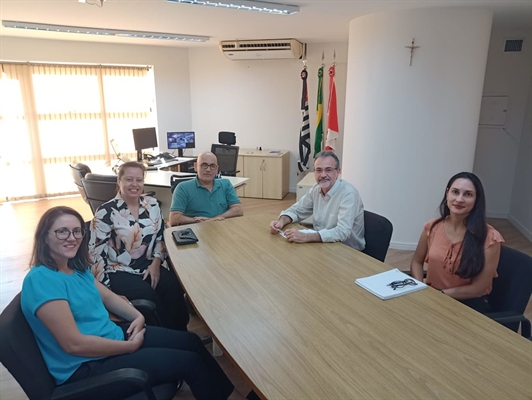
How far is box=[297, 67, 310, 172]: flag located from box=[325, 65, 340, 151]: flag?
550 mm

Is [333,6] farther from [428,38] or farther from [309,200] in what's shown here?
[309,200]

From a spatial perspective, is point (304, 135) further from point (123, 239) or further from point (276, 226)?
point (123, 239)

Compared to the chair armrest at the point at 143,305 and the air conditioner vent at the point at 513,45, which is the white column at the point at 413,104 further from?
the chair armrest at the point at 143,305

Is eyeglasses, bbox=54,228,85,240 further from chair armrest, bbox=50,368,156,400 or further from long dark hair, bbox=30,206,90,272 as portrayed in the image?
chair armrest, bbox=50,368,156,400

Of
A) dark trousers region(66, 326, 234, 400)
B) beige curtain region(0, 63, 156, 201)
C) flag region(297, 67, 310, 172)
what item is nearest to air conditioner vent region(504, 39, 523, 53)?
flag region(297, 67, 310, 172)

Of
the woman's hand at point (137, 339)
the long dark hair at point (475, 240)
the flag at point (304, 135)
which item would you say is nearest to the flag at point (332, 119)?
the flag at point (304, 135)

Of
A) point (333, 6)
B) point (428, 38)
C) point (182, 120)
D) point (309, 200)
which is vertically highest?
point (333, 6)

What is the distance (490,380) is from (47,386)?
1.49 m

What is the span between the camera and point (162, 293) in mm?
2416

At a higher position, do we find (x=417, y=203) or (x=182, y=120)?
(x=182, y=120)

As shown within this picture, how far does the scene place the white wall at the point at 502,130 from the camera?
509cm

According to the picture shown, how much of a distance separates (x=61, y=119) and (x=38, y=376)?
6.28 m

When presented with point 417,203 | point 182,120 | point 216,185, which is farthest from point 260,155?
point 216,185

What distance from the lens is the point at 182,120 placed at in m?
7.27
